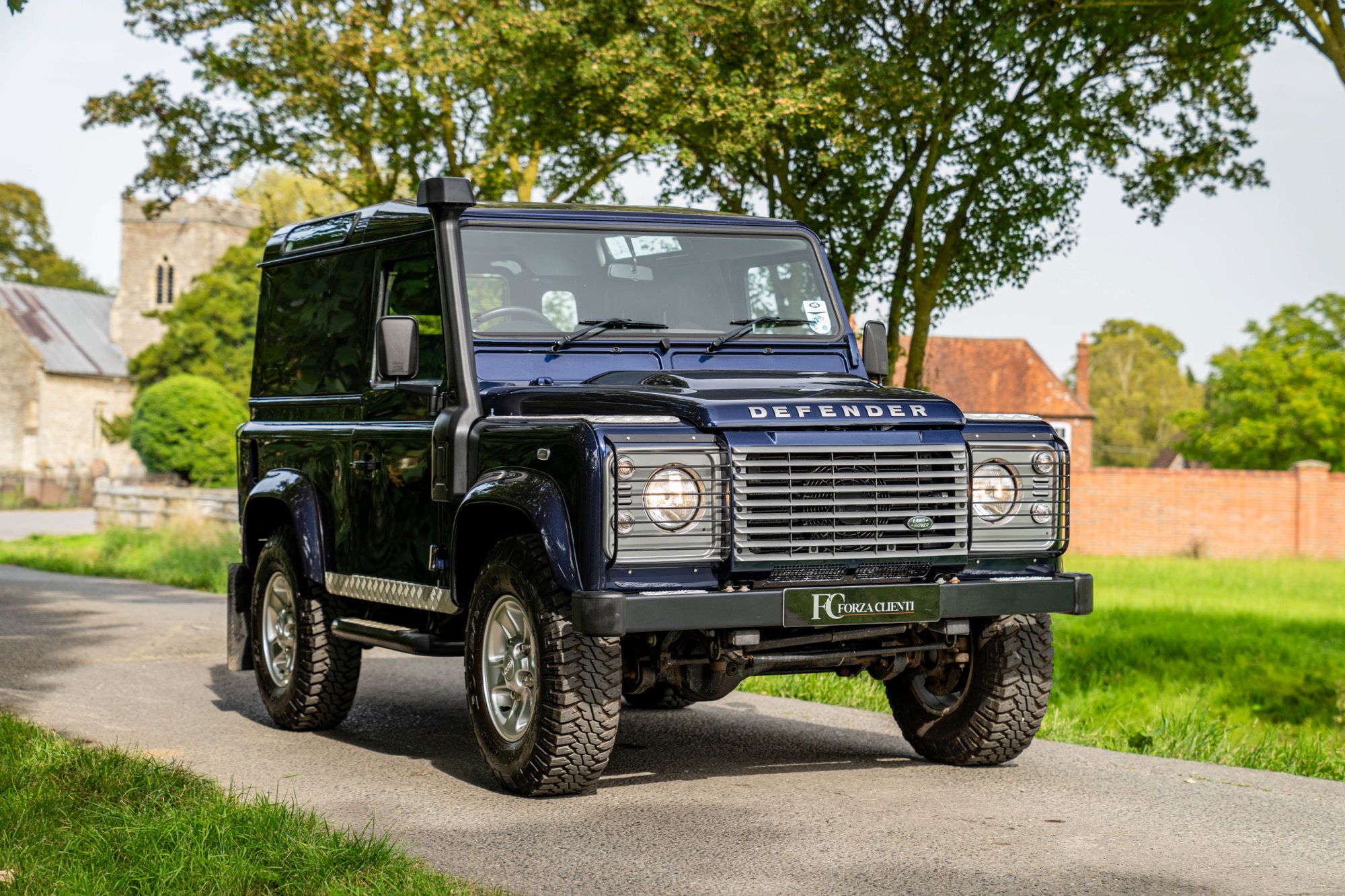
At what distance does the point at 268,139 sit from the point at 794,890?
19.3m

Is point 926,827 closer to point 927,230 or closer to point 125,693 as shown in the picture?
point 125,693

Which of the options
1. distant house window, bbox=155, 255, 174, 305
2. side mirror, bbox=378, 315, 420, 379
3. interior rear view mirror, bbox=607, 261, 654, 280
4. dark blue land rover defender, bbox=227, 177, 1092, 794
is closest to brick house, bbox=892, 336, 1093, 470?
distant house window, bbox=155, 255, 174, 305

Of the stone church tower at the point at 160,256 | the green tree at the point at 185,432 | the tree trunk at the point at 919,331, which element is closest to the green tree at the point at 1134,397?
the stone church tower at the point at 160,256

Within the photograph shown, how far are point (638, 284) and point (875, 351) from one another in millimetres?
1342

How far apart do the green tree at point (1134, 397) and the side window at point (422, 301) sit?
9039 centimetres

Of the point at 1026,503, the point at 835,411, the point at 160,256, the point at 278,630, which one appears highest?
the point at 160,256

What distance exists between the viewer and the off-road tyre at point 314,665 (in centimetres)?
857

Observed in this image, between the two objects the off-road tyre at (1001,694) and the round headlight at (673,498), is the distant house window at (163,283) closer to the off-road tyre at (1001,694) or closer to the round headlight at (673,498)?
the off-road tyre at (1001,694)

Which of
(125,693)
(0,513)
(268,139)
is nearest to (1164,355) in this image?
(0,513)

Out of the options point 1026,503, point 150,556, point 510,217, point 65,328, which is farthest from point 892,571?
point 65,328

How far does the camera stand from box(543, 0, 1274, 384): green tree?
1587cm

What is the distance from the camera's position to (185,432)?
42656 millimetres

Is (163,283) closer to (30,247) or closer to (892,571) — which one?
(30,247)

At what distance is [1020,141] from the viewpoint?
1792 cm
